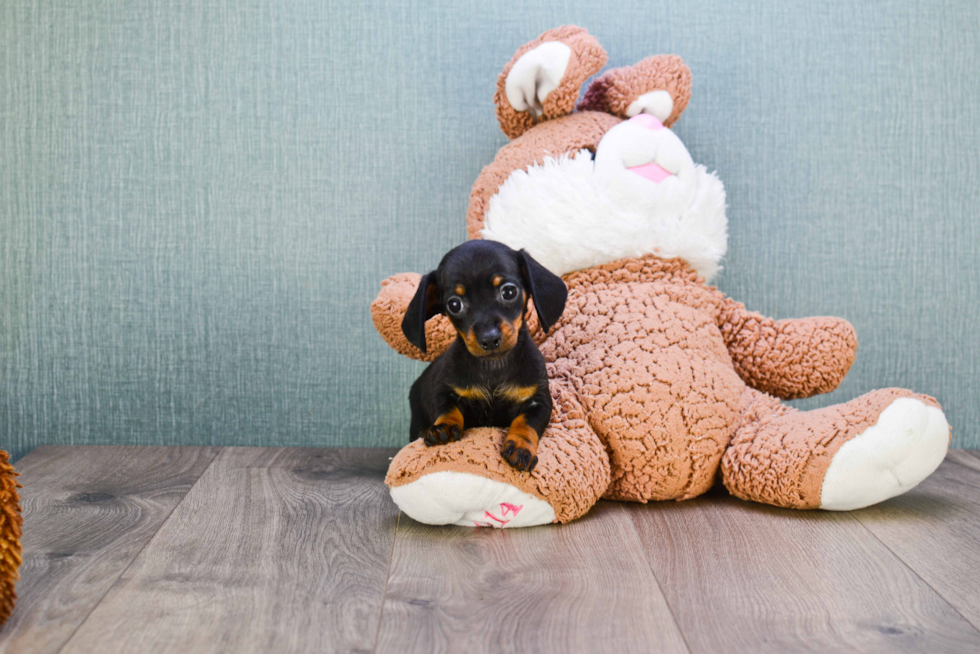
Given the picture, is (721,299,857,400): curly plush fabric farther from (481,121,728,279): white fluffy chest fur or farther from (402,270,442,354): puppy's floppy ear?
(402,270,442,354): puppy's floppy ear

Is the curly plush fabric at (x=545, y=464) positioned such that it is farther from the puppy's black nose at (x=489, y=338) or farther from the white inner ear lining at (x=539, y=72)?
the white inner ear lining at (x=539, y=72)

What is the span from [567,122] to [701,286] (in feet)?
1.35

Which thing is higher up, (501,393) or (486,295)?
(486,295)

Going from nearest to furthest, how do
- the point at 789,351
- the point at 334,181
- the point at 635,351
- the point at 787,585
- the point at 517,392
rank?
the point at 787,585 → the point at 517,392 → the point at 635,351 → the point at 789,351 → the point at 334,181

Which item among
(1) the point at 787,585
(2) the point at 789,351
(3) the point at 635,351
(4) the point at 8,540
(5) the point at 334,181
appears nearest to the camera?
(4) the point at 8,540

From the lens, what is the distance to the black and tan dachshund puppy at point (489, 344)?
3.64ft

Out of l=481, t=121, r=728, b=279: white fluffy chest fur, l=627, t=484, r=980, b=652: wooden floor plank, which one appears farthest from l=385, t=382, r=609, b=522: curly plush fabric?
l=481, t=121, r=728, b=279: white fluffy chest fur

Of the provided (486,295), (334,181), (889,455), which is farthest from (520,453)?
(334,181)

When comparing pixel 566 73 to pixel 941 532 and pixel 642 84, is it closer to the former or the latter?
pixel 642 84

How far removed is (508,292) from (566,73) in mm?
548

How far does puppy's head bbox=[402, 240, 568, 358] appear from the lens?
1.09 meters

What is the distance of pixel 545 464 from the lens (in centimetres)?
117

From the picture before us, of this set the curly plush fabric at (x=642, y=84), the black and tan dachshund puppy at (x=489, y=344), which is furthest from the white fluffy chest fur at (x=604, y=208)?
the black and tan dachshund puppy at (x=489, y=344)

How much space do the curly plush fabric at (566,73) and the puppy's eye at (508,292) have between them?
53 centimetres
